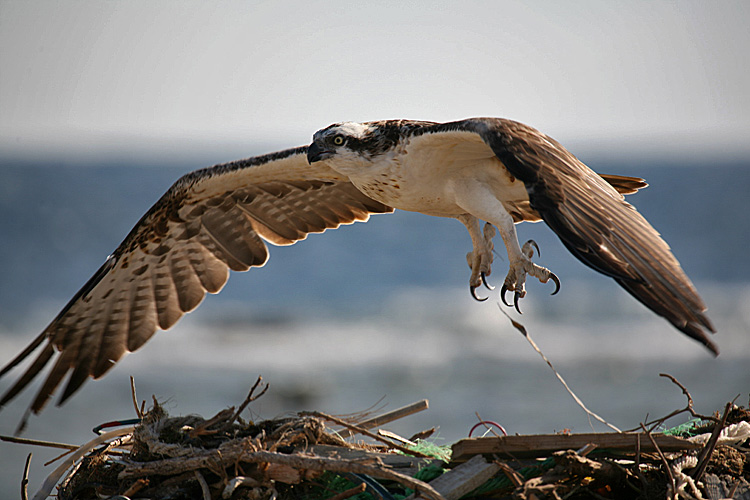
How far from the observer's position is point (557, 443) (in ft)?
10.8

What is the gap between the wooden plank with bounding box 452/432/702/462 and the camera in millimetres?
3283

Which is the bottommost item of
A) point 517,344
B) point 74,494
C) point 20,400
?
point 517,344

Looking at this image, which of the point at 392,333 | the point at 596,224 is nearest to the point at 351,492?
the point at 596,224

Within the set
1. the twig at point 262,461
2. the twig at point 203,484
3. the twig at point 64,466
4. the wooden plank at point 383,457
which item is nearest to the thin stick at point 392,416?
the wooden plank at point 383,457

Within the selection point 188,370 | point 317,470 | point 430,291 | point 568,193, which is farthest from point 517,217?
point 430,291

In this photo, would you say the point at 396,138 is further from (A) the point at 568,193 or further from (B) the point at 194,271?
(B) the point at 194,271

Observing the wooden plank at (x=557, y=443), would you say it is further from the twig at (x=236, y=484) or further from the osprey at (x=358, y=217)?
the twig at (x=236, y=484)

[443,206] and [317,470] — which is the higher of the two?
[443,206]

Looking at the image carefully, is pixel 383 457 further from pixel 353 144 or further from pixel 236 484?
pixel 353 144

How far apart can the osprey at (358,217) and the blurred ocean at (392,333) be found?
6.28m

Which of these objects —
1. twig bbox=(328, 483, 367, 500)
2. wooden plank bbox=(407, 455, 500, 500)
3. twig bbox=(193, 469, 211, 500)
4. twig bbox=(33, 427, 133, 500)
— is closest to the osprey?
twig bbox=(33, 427, 133, 500)

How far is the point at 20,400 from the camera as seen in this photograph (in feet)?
44.8

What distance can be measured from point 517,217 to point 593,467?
108 inches

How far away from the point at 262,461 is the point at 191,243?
308 cm
